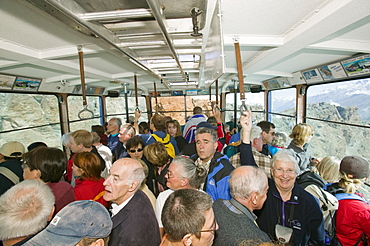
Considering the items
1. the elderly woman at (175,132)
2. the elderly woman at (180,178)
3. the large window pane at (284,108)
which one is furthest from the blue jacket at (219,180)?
the large window pane at (284,108)

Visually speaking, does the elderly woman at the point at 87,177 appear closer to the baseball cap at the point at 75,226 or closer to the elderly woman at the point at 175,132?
the baseball cap at the point at 75,226

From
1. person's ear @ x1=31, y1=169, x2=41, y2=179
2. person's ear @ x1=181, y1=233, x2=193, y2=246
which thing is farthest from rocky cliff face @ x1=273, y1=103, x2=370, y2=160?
person's ear @ x1=31, y1=169, x2=41, y2=179

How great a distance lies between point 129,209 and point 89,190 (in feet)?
2.83

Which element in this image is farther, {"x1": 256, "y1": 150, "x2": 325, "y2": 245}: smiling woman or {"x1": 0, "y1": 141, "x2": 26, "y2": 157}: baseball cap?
{"x1": 0, "y1": 141, "x2": 26, "y2": 157}: baseball cap

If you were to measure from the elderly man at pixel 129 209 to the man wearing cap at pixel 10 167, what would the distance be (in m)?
1.47

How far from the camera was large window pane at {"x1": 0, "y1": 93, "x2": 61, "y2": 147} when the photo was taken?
4.68m

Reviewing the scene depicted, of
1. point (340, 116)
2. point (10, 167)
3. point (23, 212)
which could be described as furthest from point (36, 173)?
point (340, 116)

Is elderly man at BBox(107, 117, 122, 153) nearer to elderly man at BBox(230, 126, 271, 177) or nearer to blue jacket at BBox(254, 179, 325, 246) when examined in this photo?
elderly man at BBox(230, 126, 271, 177)

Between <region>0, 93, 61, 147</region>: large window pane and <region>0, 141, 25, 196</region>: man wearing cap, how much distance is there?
2057 millimetres

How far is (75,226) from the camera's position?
1.05 meters

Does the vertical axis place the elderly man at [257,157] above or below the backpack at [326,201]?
above

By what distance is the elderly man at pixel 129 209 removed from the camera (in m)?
1.38

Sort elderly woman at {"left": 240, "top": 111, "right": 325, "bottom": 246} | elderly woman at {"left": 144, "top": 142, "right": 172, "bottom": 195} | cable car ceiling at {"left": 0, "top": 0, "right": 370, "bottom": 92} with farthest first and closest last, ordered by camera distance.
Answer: elderly woman at {"left": 144, "top": 142, "right": 172, "bottom": 195} < elderly woman at {"left": 240, "top": 111, "right": 325, "bottom": 246} < cable car ceiling at {"left": 0, "top": 0, "right": 370, "bottom": 92}

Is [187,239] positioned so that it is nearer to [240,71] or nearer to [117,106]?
[240,71]
